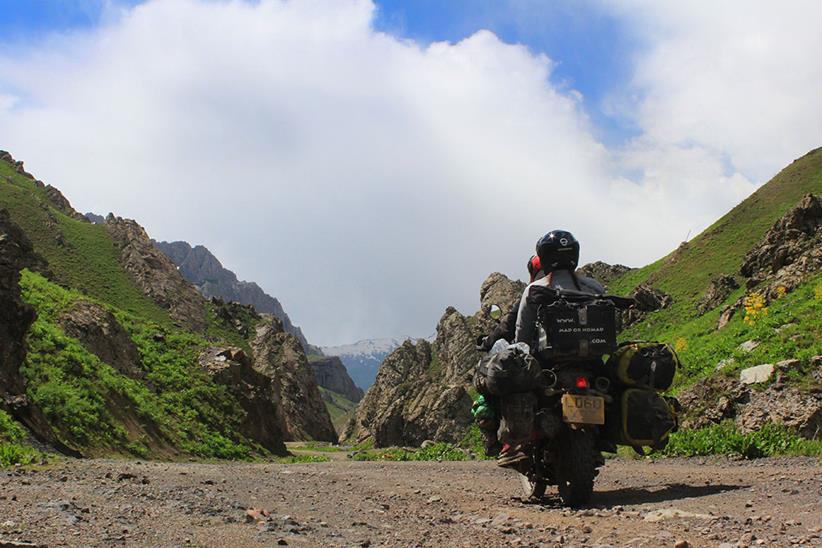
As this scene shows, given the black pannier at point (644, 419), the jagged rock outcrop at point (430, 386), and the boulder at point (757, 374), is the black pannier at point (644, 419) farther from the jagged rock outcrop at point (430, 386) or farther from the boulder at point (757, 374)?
the jagged rock outcrop at point (430, 386)

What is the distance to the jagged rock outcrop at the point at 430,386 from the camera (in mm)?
51688

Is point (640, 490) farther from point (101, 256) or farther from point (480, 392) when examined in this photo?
point (101, 256)

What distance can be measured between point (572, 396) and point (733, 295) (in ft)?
145

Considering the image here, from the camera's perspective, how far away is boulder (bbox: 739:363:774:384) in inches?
559

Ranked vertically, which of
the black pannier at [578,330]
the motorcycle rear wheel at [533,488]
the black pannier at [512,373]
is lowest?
the motorcycle rear wheel at [533,488]

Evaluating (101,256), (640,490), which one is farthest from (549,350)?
(101,256)

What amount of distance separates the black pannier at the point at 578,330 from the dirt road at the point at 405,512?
1.72m

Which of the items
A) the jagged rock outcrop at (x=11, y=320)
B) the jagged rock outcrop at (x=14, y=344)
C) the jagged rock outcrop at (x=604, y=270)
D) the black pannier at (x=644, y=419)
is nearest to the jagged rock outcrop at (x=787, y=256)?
the black pannier at (x=644, y=419)

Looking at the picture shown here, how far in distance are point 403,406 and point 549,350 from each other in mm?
52418

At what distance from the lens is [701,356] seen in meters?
21.2

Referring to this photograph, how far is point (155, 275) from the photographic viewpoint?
9975 cm

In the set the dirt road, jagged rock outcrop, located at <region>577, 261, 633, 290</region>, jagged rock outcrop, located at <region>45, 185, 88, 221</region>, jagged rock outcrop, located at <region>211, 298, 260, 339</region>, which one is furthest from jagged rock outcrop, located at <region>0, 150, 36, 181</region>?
the dirt road

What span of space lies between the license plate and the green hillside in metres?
9.05

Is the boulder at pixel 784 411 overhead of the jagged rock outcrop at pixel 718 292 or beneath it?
beneath
